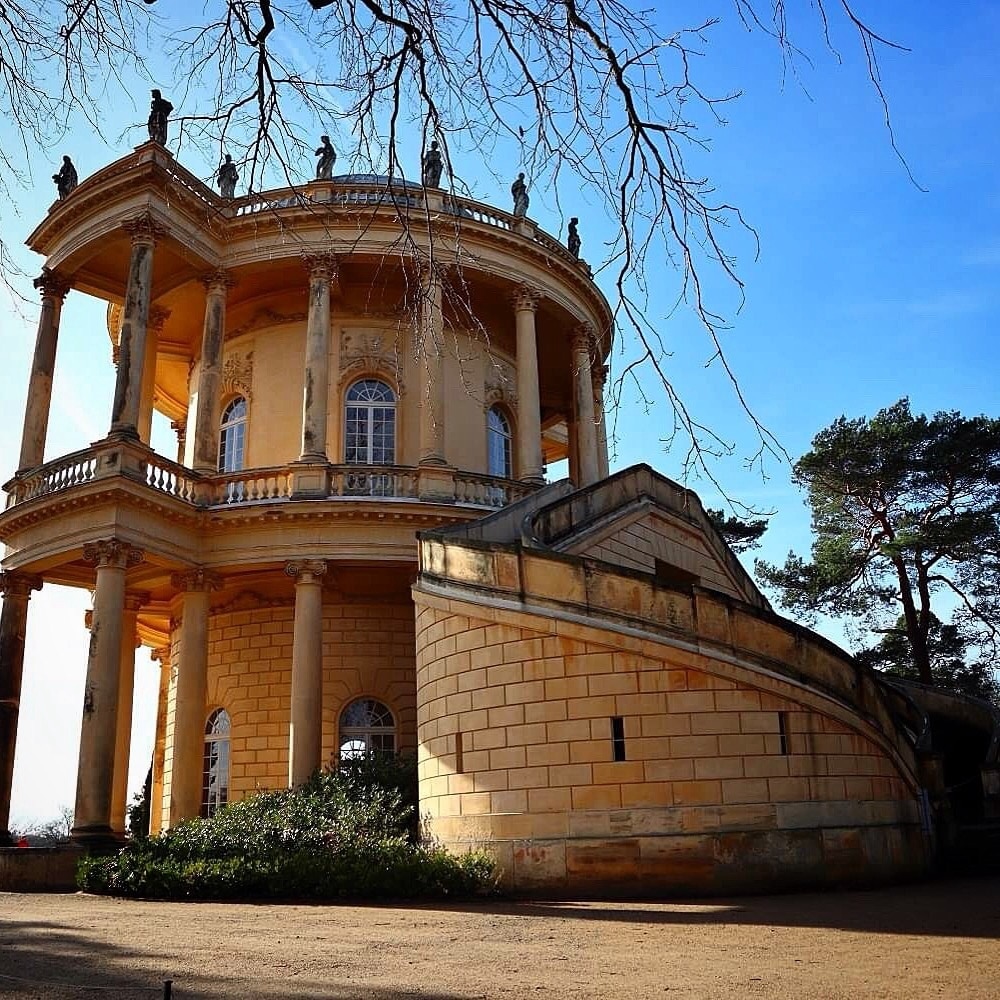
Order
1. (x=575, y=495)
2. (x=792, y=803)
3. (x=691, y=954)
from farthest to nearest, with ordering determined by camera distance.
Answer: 1. (x=575, y=495)
2. (x=792, y=803)
3. (x=691, y=954)

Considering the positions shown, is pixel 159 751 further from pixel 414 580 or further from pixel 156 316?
pixel 414 580

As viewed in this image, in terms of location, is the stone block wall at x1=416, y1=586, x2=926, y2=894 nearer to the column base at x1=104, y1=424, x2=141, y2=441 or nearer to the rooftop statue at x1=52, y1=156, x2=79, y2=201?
the column base at x1=104, y1=424, x2=141, y2=441

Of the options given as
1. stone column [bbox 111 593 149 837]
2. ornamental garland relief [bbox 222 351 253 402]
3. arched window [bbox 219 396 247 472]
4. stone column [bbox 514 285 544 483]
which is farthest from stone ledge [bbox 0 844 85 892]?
stone column [bbox 514 285 544 483]

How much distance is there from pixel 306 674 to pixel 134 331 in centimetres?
805

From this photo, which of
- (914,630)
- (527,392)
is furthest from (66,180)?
(914,630)

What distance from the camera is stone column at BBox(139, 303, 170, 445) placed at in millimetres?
24691

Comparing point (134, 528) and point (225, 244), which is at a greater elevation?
point (225, 244)

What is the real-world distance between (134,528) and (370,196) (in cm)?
995

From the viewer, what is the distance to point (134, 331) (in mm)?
21469

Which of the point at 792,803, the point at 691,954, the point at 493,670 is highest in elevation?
the point at 493,670

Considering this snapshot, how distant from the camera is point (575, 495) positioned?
18.8m

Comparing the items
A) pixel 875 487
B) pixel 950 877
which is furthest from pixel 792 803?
pixel 875 487

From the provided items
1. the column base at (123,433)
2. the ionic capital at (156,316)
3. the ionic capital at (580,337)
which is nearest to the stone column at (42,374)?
the ionic capital at (156,316)

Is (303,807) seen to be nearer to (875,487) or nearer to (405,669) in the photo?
(405,669)
